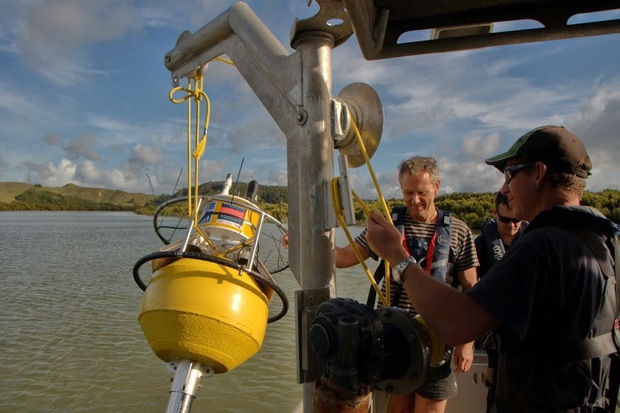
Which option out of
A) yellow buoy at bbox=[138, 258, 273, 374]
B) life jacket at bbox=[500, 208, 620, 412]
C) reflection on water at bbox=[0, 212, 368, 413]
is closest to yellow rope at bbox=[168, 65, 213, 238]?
yellow buoy at bbox=[138, 258, 273, 374]

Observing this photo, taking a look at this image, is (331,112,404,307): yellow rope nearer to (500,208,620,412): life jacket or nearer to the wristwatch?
the wristwatch

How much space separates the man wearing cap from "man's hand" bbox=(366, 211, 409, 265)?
0.51 feet

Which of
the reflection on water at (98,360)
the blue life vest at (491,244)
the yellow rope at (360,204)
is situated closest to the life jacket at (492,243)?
the blue life vest at (491,244)

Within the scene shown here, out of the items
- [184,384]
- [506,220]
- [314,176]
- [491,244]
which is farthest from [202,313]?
[506,220]

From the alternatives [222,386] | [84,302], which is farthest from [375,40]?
[84,302]

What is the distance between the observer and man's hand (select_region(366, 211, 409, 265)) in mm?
1879

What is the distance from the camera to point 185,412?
95.8 inches

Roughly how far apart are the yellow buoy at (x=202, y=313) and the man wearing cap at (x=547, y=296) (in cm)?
116

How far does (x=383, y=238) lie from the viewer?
191 centimetres

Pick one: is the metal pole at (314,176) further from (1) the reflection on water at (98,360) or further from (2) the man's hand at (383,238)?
(1) the reflection on water at (98,360)

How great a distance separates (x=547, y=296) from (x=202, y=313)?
164 cm

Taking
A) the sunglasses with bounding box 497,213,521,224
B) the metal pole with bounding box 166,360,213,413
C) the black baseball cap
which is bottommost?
the metal pole with bounding box 166,360,213,413

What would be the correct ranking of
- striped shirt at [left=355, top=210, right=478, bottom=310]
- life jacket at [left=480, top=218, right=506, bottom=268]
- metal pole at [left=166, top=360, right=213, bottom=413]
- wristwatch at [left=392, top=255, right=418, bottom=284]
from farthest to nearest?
life jacket at [left=480, top=218, right=506, bottom=268] → striped shirt at [left=355, top=210, right=478, bottom=310] → metal pole at [left=166, top=360, right=213, bottom=413] → wristwatch at [left=392, top=255, right=418, bottom=284]

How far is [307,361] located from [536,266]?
952mm
